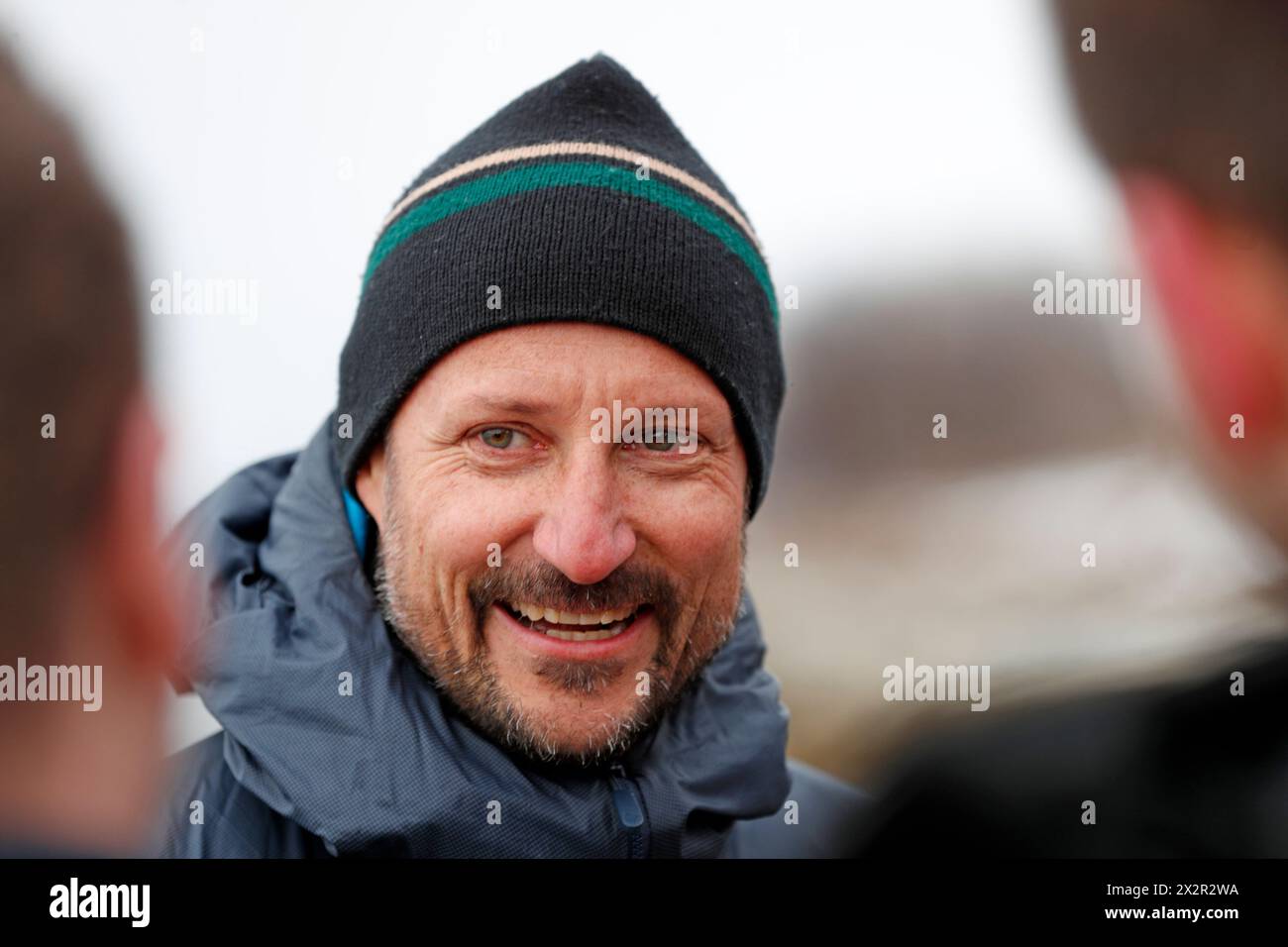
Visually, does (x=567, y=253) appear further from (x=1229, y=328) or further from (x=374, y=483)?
(x=1229, y=328)

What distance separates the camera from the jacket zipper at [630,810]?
1.18 meters

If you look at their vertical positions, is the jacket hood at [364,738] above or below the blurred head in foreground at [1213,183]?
below

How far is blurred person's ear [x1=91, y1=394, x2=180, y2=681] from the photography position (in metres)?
1.32

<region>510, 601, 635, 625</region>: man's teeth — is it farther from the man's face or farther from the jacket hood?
the jacket hood

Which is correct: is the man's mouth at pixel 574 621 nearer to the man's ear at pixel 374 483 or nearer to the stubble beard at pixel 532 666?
the stubble beard at pixel 532 666

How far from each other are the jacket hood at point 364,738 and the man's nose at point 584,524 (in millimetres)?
216

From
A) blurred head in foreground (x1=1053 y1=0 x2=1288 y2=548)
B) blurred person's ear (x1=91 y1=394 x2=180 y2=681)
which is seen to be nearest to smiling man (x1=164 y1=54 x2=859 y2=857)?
blurred person's ear (x1=91 y1=394 x2=180 y2=681)

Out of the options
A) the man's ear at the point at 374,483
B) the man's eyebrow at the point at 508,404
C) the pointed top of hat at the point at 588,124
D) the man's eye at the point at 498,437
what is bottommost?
the man's ear at the point at 374,483

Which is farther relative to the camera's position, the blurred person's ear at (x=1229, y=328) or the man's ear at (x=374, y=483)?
the blurred person's ear at (x=1229, y=328)

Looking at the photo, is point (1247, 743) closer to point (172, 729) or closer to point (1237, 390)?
point (1237, 390)

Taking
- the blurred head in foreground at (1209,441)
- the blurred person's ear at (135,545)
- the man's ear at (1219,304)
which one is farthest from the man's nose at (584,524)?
the man's ear at (1219,304)

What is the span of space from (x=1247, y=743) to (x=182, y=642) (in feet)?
4.29

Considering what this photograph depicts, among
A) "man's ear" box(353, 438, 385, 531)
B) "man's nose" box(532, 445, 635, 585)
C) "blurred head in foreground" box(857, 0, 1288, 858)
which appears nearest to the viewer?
"man's nose" box(532, 445, 635, 585)
